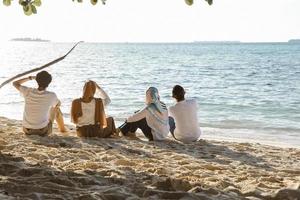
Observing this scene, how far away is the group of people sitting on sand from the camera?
7758 mm

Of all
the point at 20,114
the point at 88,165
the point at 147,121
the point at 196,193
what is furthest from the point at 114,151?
the point at 20,114

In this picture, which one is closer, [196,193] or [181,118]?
[196,193]

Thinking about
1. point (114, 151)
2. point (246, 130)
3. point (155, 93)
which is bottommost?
point (246, 130)

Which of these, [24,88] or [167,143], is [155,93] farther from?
[24,88]

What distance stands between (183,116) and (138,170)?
9.54 ft

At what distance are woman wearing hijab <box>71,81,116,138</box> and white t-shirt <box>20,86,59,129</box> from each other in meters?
0.42

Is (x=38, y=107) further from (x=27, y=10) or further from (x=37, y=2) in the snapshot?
(x=37, y=2)

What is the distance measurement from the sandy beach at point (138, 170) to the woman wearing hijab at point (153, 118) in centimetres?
43

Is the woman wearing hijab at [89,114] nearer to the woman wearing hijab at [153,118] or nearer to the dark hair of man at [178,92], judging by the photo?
the woman wearing hijab at [153,118]

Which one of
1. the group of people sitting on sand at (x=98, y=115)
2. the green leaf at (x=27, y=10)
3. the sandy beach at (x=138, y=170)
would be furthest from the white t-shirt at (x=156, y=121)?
the green leaf at (x=27, y=10)

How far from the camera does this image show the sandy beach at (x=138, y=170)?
4379mm

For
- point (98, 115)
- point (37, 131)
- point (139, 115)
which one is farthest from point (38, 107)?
point (139, 115)

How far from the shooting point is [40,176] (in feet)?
15.6

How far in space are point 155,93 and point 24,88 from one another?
A: 1.95 meters
